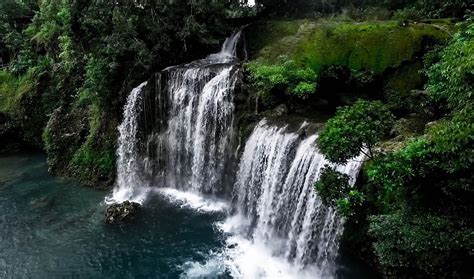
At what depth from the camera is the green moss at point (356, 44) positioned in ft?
52.1

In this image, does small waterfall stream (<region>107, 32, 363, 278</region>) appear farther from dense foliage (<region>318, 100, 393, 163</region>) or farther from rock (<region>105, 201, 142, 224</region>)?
dense foliage (<region>318, 100, 393, 163</region>)

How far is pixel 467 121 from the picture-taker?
770 cm

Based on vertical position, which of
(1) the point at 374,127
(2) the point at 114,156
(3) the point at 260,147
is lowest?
(2) the point at 114,156

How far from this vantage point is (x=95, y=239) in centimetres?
1605

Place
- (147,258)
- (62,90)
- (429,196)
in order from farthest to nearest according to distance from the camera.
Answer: (62,90) < (147,258) < (429,196)

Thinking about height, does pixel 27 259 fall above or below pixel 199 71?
below

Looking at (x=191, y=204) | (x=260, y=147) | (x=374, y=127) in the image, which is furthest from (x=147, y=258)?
(x=374, y=127)

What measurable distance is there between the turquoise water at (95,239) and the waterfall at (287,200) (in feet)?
3.58

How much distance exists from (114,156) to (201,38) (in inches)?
298

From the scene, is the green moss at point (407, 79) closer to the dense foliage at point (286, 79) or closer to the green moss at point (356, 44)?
the green moss at point (356, 44)

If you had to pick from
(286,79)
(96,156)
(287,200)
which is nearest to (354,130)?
(287,200)

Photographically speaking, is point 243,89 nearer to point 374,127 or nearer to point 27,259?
point 374,127

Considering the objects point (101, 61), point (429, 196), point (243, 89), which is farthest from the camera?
point (101, 61)

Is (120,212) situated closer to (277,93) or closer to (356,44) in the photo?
(277,93)
